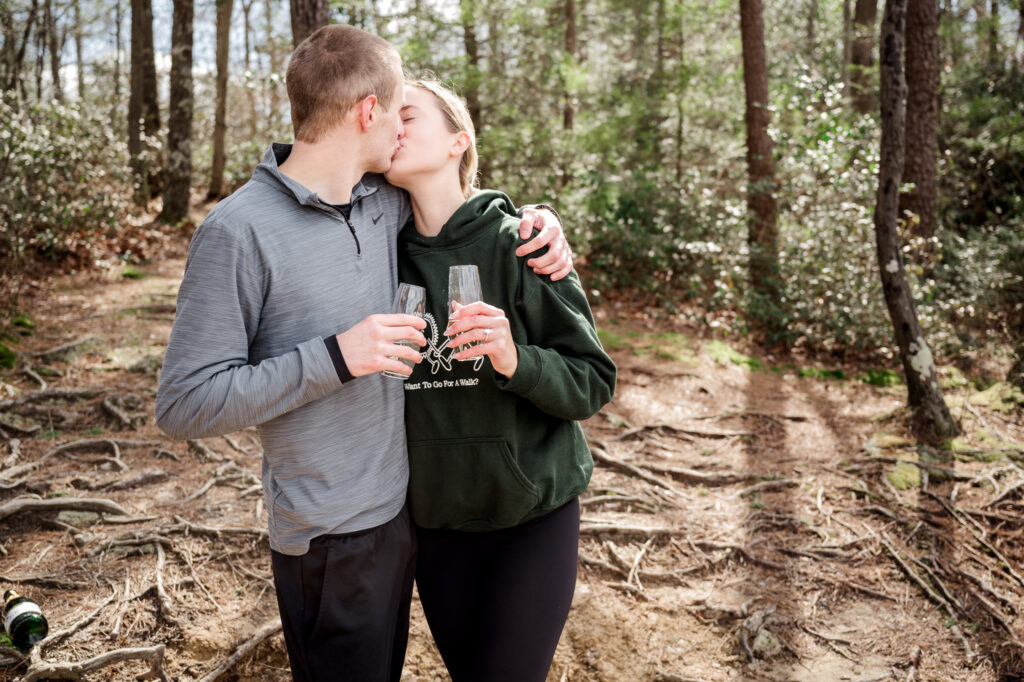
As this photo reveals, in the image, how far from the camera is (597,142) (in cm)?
1143

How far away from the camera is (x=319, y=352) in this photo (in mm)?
1714

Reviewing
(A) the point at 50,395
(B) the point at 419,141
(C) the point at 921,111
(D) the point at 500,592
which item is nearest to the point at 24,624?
(D) the point at 500,592

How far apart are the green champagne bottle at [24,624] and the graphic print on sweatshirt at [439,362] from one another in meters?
2.20

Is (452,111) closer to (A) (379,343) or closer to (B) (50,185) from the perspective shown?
(A) (379,343)

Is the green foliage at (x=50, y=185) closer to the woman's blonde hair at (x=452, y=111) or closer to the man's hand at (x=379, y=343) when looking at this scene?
the woman's blonde hair at (x=452, y=111)

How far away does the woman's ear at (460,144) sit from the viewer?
2225 millimetres

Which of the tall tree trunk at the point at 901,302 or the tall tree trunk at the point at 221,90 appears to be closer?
the tall tree trunk at the point at 901,302

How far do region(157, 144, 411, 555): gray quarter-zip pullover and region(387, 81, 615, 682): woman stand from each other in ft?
0.35

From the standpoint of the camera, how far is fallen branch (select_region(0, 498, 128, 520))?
156 inches

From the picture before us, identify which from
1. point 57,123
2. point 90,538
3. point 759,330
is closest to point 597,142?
point 759,330

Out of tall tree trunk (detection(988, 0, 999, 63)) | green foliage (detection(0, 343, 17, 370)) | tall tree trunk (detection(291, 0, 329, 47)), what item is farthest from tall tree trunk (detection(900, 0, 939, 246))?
green foliage (detection(0, 343, 17, 370))

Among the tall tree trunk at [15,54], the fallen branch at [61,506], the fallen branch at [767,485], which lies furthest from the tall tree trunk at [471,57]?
the fallen branch at [61,506]

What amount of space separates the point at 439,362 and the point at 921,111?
9257 millimetres

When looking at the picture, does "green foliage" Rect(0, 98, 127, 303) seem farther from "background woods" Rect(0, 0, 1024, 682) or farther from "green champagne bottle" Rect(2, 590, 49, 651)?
"green champagne bottle" Rect(2, 590, 49, 651)
